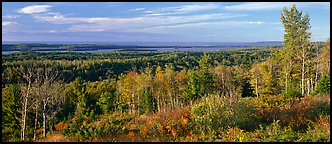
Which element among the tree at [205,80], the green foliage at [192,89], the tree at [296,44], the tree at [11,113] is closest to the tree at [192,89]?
the green foliage at [192,89]

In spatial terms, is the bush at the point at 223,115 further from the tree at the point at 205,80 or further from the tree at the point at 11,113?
the tree at the point at 11,113

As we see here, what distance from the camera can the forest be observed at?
37.5 feet

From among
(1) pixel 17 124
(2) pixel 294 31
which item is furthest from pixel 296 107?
(1) pixel 17 124

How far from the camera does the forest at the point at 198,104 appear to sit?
37.5ft

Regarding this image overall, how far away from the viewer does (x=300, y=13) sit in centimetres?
3222

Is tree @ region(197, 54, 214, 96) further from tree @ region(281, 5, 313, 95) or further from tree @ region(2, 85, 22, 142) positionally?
tree @ region(2, 85, 22, 142)

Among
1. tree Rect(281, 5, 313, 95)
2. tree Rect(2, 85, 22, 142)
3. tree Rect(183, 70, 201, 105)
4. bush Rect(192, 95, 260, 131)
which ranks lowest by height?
tree Rect(2, 85, 22, 142)

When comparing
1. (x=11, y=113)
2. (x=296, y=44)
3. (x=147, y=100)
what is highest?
(x=296, y=44)

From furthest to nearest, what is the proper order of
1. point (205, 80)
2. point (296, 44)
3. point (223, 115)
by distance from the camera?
point (205, 80)
point (296, 44)
point (223, 115)

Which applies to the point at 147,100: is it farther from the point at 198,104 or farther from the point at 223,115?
the point at 223,115

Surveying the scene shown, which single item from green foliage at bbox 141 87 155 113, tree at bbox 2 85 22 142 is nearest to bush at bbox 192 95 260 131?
green foliage at bbox 141 87 155 113

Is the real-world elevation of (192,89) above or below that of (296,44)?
below

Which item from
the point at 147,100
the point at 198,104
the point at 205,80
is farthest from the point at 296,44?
the point at 198,104

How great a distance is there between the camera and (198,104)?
13.1 m
